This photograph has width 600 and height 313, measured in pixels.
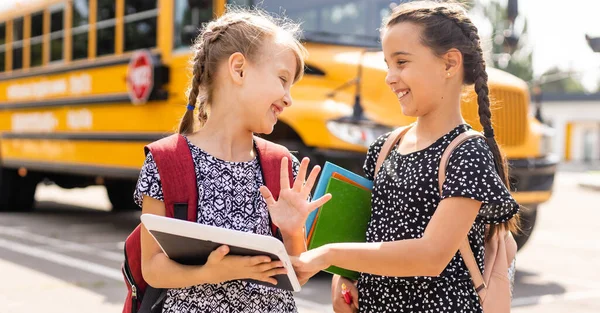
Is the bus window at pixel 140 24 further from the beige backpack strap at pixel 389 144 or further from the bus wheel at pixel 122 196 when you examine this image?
the beige backpack strap at pixel 389 144

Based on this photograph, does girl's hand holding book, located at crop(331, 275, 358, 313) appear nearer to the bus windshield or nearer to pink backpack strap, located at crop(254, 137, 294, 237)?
pink backpack strap, located at crop(254, 137, 294, 237)

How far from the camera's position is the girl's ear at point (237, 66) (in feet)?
5.65

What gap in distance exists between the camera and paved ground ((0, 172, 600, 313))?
451 centimetres

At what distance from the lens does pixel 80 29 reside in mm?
7348

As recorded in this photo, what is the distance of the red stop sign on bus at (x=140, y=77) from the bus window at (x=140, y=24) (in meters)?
0.13

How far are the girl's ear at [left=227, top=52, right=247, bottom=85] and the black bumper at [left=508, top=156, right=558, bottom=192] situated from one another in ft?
12.3

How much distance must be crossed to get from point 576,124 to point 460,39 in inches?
1586

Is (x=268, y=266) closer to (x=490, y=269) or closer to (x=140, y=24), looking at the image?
(x=490, y=269)

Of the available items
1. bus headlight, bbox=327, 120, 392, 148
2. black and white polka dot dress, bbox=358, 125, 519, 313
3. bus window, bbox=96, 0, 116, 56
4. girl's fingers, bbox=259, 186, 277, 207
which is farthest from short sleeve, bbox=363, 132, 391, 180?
bus window, bbox=96, 0, 116, 56

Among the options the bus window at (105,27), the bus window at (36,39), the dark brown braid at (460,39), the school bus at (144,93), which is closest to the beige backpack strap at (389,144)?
the dark brown braid at (460,39)

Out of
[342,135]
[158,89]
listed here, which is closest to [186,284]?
[342,135]

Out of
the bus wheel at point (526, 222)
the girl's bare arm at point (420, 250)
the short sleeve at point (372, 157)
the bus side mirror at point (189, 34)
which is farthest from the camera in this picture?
the bus side mirror at point (189, 34)

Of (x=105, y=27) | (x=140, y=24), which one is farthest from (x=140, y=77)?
(x=105, y=27)

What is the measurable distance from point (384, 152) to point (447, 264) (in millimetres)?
356
